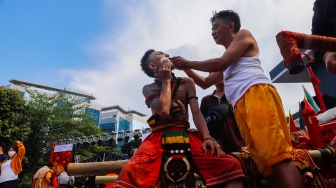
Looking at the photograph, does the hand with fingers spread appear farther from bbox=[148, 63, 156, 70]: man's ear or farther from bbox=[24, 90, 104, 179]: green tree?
bbox=[24, 90, 104, 179]: green tree

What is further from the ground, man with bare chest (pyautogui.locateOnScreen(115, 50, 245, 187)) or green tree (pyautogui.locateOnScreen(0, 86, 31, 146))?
green tree (pyautogui.locateOnScreen(0, 86, 31, 146))

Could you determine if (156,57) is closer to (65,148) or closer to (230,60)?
(230,60)

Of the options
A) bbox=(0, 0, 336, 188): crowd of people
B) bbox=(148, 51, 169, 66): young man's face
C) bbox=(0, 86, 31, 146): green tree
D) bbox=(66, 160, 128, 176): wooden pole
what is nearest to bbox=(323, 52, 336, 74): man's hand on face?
bbox=(0, 0, 336, 188): crowd of people

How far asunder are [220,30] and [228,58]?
441 millimetres

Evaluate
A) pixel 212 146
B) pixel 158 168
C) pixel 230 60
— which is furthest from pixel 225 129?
pixel 158 168

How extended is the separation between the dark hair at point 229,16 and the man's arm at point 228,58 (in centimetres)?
26

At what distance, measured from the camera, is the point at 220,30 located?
8.71ft

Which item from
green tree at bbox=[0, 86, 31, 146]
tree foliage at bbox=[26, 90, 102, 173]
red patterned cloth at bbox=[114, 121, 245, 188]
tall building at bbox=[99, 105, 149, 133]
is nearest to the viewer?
red patterned cloth at bbox=[114, 121, 245, 188]

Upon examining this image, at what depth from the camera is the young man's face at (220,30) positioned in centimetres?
265

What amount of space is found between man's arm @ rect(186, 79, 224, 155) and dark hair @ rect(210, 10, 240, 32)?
2.17 feet

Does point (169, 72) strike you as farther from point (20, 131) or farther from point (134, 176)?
point (20, 131)

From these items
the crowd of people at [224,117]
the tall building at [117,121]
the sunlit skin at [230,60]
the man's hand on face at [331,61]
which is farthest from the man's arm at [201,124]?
the tall building at [117,121]

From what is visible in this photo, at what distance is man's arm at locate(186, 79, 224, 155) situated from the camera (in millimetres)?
2252

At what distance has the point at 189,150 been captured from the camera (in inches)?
90.5
